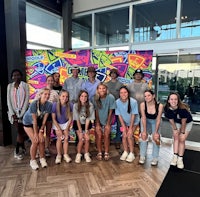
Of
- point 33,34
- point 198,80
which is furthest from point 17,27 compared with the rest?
point 198,80

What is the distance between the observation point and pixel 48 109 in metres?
2.66

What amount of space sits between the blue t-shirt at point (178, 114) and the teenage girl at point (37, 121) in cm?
178

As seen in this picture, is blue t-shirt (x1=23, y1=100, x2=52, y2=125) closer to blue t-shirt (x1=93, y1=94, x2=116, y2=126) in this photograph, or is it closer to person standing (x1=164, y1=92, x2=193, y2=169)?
blue t-shirt (x1=93, y1=94, x2=116, y2=126)

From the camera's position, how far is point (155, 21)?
4465 millimetres

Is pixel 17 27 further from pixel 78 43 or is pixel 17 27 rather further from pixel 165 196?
pixel 165 196

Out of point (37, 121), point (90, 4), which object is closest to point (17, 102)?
point (37, 121)

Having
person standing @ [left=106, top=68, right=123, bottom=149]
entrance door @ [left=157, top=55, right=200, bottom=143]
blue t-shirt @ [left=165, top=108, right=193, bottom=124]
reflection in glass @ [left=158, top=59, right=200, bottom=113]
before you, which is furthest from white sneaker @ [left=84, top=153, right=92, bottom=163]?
reflection in glass @ [left=158, top=59, right=200, bottom=113]

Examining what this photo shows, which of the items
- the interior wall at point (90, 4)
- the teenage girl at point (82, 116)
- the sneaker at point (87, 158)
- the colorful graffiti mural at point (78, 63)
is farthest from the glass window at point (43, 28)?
the sneaker at point (87, 158)

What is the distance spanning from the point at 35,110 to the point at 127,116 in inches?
54.7

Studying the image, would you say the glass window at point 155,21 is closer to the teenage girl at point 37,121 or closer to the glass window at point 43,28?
the glass window at point 43,28

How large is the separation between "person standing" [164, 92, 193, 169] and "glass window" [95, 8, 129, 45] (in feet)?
8.55

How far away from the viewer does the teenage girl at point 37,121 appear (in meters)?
2.54

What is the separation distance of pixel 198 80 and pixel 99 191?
365 centimetres

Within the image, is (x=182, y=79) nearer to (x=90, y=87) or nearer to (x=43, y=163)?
(x=90, y=87)
